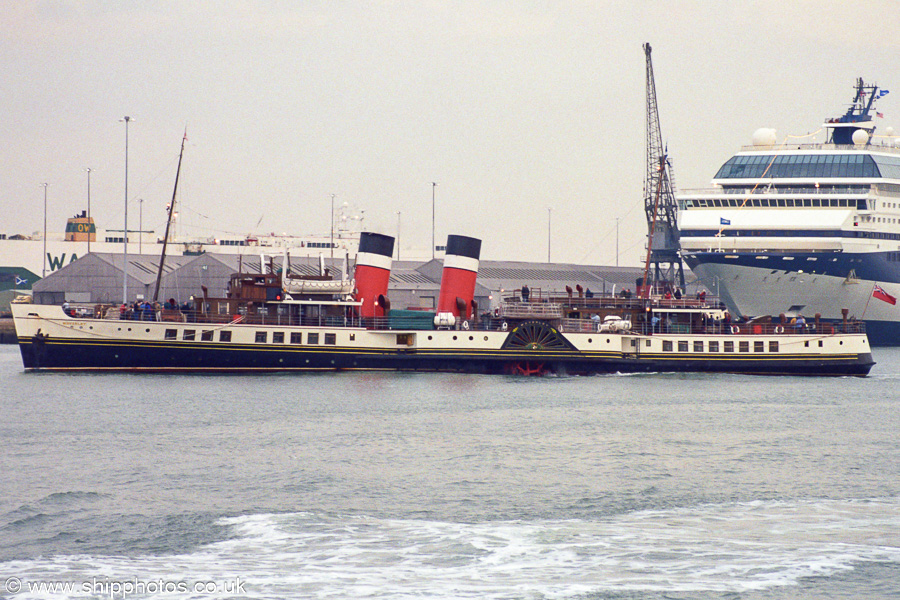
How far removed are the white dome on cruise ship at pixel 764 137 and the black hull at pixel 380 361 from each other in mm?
44228

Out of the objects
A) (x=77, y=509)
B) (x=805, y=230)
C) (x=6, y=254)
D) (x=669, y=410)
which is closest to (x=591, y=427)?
(x=669, y=410)

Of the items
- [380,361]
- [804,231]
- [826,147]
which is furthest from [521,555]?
[826,147]

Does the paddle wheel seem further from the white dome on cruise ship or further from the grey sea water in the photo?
the white dome on cruise ship

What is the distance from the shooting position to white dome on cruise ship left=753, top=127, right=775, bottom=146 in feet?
314

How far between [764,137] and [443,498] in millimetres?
77189

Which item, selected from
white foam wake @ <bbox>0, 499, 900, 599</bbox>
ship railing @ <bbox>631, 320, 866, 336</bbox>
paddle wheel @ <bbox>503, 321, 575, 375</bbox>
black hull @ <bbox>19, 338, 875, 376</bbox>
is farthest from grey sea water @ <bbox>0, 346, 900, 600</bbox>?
ship railing @ <bbox>631, 320, 866, 336</bbox>

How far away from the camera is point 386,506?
2459 cm

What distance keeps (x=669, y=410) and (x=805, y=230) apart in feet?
148

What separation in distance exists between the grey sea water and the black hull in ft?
29.0

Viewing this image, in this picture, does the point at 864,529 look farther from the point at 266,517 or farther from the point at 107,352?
the point at 107,352

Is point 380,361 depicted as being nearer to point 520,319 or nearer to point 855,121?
point 520,319

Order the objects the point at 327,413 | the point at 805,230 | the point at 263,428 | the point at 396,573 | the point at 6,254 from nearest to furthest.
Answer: the point at 396,573 < the point at 263,428 < the point at 327,413 < the point at 805,230 < the point at 6,254

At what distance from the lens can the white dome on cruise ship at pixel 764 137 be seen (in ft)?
314

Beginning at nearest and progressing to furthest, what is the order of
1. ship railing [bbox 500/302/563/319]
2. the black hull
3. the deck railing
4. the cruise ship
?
the black hull, the deck railing, ship railing [bbox 500/302/563/319], the cruise ship
